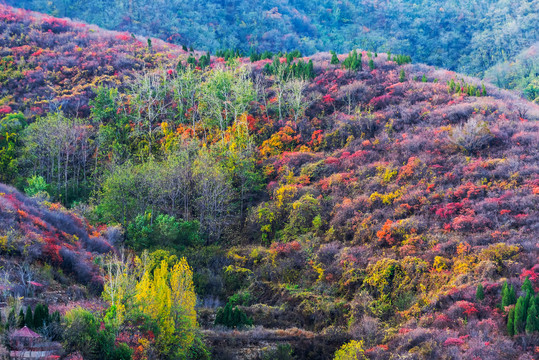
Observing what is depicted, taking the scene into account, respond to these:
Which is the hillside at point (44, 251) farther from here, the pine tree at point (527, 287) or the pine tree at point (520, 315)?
the pine tree at point (527, 287)

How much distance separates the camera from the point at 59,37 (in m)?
73.6

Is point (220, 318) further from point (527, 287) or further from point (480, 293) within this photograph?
point (527, 287)

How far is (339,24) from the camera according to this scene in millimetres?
130750

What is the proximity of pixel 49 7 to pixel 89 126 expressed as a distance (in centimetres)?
6640

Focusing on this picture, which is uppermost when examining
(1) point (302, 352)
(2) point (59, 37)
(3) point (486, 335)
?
(2) point (59, 37)

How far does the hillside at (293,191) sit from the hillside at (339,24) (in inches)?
1564

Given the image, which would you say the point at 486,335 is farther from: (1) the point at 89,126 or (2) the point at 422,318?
(1) the point at 89,126

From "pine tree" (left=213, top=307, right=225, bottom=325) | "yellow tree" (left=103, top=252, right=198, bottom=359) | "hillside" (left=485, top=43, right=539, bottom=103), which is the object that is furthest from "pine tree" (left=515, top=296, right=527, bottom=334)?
"hillside" (left=485, top=43, right=539, bottom=103)

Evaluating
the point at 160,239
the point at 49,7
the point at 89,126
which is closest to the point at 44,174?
the point at 89,126

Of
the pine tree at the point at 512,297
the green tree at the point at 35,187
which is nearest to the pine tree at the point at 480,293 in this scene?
the pine tree at the point at 512,297

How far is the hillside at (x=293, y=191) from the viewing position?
90.8ft

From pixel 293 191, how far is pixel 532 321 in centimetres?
2292

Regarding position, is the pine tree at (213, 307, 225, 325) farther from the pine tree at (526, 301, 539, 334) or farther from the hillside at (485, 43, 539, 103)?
the hillside at (485, 43, 539, 103)

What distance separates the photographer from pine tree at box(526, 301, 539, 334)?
79.5 feet
